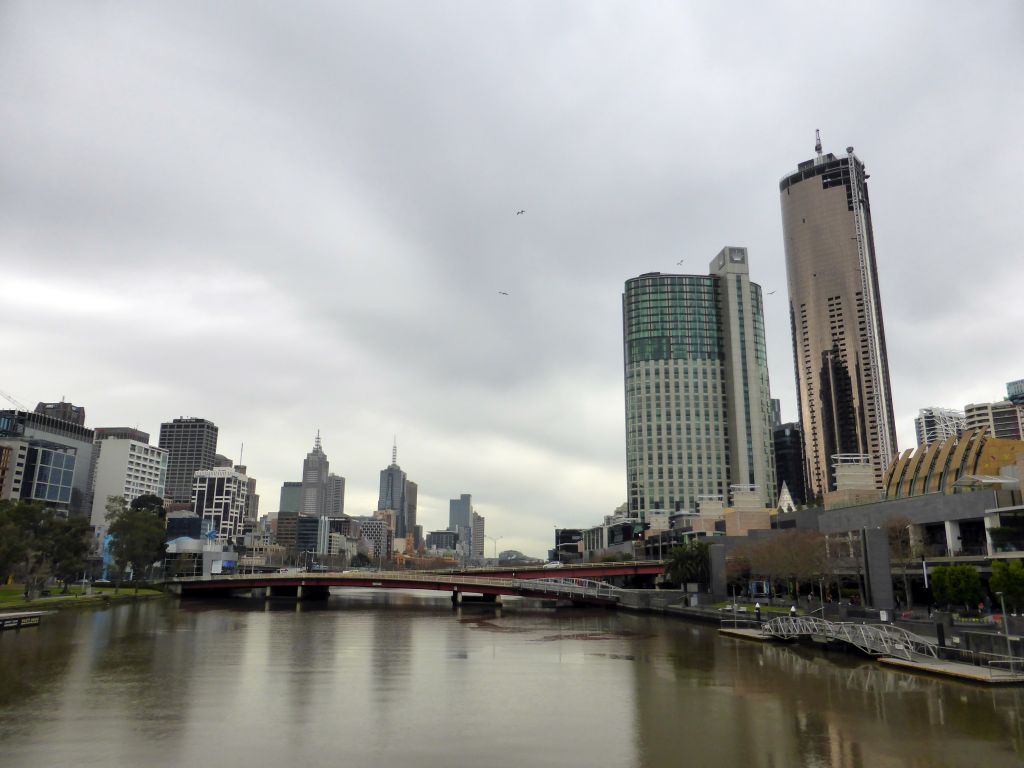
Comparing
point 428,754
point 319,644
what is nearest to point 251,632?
point 319,644

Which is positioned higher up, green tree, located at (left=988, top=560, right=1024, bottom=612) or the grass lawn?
green tree, located at (left=988, top=560, right=1024, bottom=612)

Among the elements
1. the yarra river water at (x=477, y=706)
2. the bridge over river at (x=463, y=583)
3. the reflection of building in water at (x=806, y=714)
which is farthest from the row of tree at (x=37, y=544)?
the reflection of building in water at (x=806, y=714)

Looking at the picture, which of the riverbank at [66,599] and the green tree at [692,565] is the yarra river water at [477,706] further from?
the green tree at [692,565]

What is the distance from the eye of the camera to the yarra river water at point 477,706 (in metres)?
25.0

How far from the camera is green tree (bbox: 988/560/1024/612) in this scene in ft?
171

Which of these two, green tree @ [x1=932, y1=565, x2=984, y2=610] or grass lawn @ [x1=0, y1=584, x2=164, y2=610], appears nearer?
green tree @ [x1=932, y1=565, x2=984, y2=610]

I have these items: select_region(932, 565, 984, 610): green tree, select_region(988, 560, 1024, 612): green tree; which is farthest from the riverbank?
select_region(988, 560, 1024, 612): green tree

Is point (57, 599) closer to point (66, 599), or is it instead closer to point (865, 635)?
point (66, 599)

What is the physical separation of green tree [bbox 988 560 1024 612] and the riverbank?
291 ft

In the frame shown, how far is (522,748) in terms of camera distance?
25.9m

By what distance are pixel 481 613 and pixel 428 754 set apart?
83.7 meters

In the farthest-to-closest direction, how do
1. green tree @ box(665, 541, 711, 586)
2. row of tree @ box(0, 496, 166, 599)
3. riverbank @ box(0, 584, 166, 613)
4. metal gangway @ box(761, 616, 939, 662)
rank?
green tree @ box(665, 541, 711, 586) < riverbank @ box(0, 584, 166, 613) < row of tree @ box(0, 496, 166, 599) < metal gangway @ box(761, 616, 939, 662)

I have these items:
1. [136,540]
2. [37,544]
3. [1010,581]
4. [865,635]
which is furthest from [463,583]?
[1010,581]

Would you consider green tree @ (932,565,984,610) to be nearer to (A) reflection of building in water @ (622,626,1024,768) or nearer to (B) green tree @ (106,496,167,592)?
(A) reflection of building in water @ (622,626,1024,768)
